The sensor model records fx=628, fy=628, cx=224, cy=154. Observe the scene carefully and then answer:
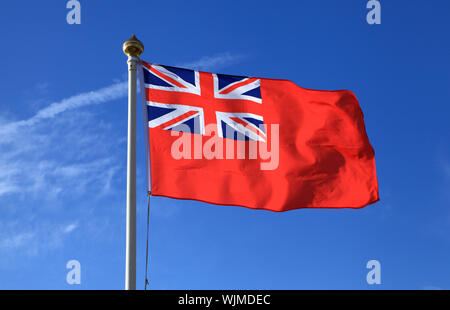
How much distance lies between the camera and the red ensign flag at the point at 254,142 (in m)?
13.9

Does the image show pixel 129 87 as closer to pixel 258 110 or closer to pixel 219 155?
pixel 219 155

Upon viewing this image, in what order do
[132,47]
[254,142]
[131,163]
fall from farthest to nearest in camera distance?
[254,142]
[132,47]
[131,163]

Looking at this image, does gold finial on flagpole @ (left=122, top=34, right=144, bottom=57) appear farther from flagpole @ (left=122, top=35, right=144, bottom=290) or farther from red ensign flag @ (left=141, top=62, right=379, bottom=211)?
red ensign flag @ (left=141, top=62, right=379, bottom=211)

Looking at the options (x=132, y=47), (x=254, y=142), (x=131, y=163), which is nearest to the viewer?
(x=131, y=163)

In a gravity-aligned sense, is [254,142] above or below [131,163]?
above

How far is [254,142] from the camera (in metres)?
15.1

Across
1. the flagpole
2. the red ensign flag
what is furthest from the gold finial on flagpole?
the red ensign flag

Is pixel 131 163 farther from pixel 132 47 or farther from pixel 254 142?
pixel 254 142

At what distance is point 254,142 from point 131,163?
3549 millimetres

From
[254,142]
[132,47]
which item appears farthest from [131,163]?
[254,142]

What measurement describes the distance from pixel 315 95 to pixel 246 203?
3789 millimetres

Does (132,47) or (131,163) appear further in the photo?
(132,47)
